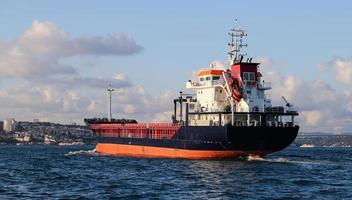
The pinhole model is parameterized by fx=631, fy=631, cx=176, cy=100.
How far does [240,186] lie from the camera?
43656 millimetres

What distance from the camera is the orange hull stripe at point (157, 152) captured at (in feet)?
222

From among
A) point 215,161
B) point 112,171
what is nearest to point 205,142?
point 215,161

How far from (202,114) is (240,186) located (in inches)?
1181

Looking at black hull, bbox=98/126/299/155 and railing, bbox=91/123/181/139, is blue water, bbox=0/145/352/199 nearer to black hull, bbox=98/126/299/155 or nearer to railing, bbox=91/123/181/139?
black hull, bbox=98/126/299/155

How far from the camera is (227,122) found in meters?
68.7

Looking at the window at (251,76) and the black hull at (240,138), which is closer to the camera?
the black hull at (240,138)

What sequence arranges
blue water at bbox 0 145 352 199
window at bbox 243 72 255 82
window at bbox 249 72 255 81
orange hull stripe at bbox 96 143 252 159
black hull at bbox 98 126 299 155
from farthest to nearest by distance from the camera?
window at bbox 249 72 255 81, window at bbox 243 72 255 82, orange hull stripe at bbox 96 143 252 159, black hull at bbox 98 126 299 155, blue water at bbox 0 145 352 199

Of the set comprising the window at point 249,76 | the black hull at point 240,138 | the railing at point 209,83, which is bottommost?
the black hull at point 240,138

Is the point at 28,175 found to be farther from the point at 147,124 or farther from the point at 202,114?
the point at 147,124

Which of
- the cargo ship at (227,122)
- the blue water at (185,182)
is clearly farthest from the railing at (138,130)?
the blue water at (185,182)

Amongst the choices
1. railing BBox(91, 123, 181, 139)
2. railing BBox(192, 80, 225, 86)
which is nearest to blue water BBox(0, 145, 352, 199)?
railing BBox(192, 80, 225, 86)

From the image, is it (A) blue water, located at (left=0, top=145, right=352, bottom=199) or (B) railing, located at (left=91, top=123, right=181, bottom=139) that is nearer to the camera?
(A) blue water, located at (left=0, top=145, right=352, bottom=199)

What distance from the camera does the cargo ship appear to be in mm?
66062

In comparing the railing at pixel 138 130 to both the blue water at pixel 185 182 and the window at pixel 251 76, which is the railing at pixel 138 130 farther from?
the blue water at pixel 185 182
